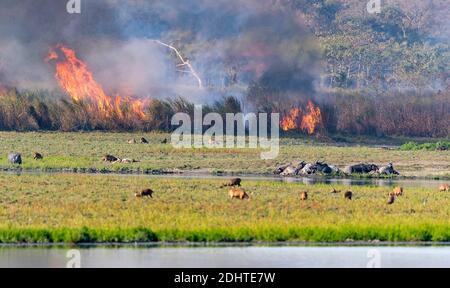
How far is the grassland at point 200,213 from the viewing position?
100 ft

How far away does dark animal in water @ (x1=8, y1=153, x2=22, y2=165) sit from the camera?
1941 inches

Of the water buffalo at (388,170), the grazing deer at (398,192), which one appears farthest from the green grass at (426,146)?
the grazing deer at (398,192)

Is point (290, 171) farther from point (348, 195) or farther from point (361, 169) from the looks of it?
point (348, 195)

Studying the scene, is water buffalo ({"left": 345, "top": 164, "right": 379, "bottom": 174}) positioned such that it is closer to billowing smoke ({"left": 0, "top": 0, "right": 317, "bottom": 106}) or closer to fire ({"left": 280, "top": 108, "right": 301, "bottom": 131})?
fire ({"left": 280, "top": 108, "right": 301, "bottom": 131})

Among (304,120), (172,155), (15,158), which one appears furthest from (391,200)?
(304,120)

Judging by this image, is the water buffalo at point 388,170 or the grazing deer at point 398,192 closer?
the grazing deer at point 398,192

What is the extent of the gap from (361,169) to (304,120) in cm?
1751

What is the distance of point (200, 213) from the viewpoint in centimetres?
3419

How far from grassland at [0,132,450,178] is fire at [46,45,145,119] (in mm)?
2323

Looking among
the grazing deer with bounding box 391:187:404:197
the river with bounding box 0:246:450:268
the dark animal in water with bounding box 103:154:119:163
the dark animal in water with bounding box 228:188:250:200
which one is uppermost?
the dark animal in water with bounding box 103:154:119:163

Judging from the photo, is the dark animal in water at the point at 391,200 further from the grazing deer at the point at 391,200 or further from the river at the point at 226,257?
the river at the point at 226,257

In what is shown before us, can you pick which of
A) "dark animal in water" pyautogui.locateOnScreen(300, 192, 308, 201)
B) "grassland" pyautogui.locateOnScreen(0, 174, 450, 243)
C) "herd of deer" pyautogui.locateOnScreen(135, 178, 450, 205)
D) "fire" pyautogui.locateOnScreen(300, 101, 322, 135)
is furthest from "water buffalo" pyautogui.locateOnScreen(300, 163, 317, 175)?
"fire" pyautogui.locateOnScreen(300, 101, 322, 135)

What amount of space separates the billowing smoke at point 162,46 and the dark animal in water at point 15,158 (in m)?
17.4

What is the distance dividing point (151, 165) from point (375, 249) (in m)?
21.3
